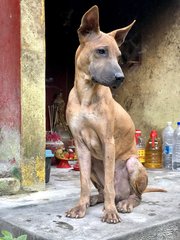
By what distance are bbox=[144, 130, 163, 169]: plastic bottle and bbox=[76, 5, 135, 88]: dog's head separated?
3.13 m

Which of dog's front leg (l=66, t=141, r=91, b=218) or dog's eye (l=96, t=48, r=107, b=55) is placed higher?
dog's eye (l=96, t=48, r=107, b=55)

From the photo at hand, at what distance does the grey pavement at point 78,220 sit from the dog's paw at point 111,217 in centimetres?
4

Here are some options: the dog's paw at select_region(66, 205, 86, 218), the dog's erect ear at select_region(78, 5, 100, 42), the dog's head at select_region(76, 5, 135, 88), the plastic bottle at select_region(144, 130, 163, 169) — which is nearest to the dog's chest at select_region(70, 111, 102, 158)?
the dog's head at select_region(76, 5, 135, 88)

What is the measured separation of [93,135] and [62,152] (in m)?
2.75

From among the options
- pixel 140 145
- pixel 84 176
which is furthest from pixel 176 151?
pixel 84 176

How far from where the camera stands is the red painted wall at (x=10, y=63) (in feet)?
11.3

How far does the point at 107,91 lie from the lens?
9.20 feet

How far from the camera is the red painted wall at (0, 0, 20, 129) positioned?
11.3ft

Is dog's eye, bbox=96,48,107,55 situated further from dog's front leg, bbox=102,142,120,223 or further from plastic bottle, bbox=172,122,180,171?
plastic bottle, bbox=172,122,180,171

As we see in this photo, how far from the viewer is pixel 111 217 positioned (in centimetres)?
259

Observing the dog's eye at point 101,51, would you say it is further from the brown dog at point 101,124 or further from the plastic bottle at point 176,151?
the plastic bottle at point 176,151

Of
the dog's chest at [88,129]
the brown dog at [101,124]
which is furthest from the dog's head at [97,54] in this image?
the dog's chest at [88,129]

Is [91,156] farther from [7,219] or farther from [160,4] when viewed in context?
[160,4]

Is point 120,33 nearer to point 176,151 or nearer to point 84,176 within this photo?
point 84,176
